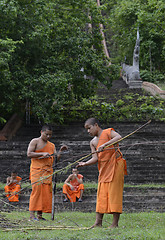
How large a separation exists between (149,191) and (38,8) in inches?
288

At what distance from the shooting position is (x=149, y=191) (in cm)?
1077

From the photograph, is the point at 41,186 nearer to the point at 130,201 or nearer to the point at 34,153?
the point at 34,153

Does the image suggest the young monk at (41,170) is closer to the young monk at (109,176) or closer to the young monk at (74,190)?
the young monk at (109,176)

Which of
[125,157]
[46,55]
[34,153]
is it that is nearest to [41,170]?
[34,153]

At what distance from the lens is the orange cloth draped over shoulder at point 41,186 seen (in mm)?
7734

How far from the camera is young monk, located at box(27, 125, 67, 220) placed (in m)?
7.73

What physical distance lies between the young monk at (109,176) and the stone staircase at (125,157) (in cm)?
86

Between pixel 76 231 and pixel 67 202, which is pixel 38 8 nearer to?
pixel 67 202

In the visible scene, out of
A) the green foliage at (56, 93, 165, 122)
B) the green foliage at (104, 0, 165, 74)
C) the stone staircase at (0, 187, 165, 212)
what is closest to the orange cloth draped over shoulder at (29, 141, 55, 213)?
the stone staircase at (0, 187, 165, 212)

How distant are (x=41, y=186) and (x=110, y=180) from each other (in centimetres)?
176

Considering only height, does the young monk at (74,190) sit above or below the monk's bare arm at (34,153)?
below

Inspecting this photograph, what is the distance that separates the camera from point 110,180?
6.56m

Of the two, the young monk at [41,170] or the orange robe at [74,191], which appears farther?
the orange robe at [74,191]

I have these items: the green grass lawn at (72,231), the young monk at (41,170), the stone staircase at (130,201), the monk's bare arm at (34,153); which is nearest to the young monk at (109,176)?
the green grass lawn at (72,231)
